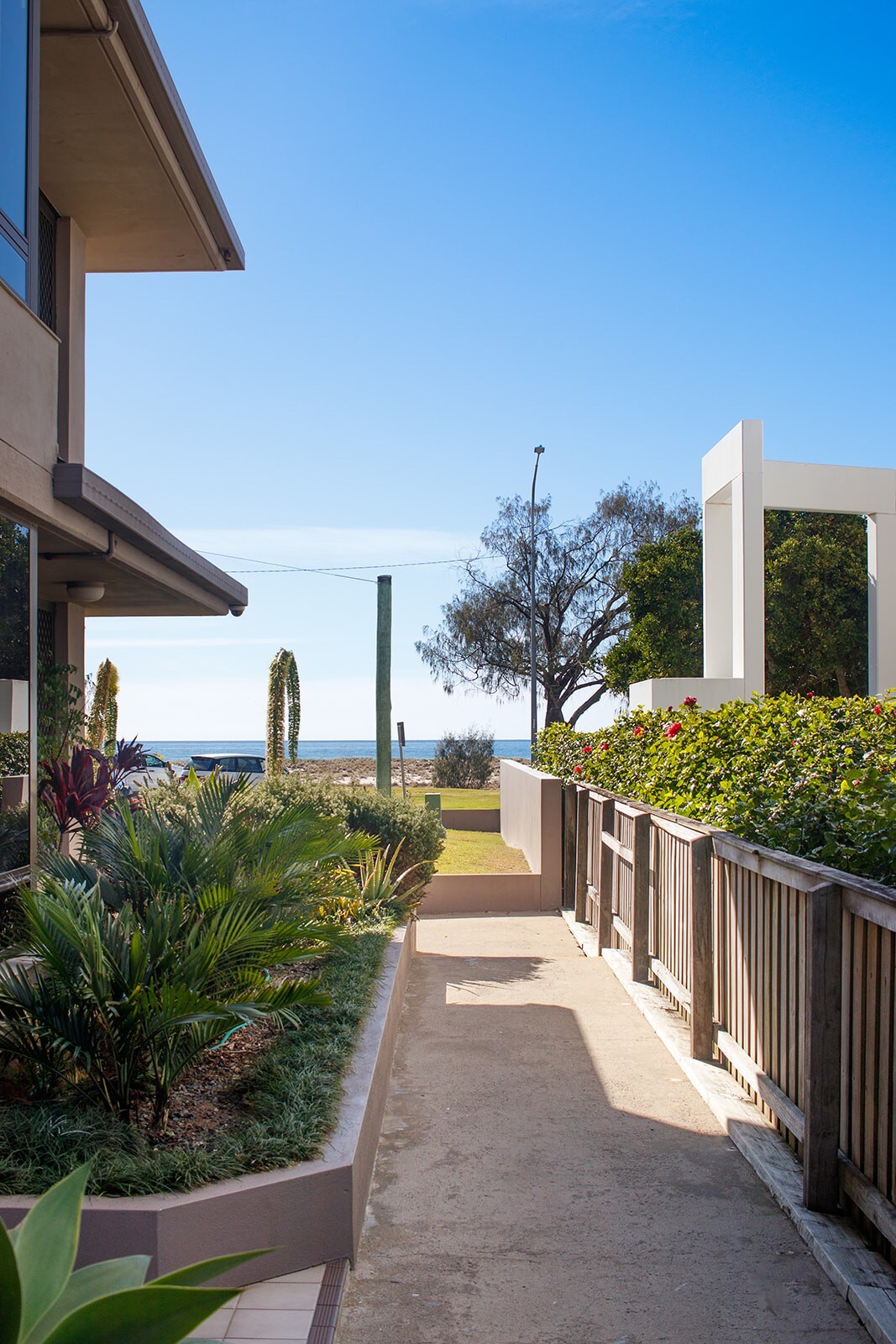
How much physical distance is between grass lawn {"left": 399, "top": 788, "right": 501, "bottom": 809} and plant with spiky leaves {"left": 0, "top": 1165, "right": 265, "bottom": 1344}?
18436mm

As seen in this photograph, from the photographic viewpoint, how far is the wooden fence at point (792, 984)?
3312 mm

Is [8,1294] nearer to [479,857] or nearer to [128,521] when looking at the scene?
[128,521]

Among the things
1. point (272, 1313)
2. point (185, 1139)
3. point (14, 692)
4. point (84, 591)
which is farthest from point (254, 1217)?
point (84, 591)

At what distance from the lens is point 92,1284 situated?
4.78 ft

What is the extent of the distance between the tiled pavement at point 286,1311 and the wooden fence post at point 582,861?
22.4 feet

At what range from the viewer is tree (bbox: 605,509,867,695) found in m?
26.0

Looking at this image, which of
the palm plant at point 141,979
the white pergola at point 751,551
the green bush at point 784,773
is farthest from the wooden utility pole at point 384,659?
the palm plant at point 141,979

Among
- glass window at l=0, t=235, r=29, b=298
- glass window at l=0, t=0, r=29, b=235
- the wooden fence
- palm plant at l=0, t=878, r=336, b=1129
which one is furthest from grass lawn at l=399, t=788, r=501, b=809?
palm plant at l=0, t=878, r=336, b=1129

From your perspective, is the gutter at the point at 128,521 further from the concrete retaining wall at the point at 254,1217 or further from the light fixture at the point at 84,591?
the concrete retaining wall at the point at 254,1217

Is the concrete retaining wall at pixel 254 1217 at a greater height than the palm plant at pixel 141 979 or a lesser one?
lesser

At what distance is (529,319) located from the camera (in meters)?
19.8

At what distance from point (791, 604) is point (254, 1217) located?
24.9 meters

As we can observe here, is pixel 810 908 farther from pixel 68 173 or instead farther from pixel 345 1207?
pixel 68 173

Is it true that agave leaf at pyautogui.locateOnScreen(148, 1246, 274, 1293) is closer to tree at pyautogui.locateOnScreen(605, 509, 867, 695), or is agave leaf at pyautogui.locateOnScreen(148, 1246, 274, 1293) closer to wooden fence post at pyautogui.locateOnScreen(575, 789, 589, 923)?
wooden fence post at pyautogui.locateOnScreen(575, 789, 589, 923)
